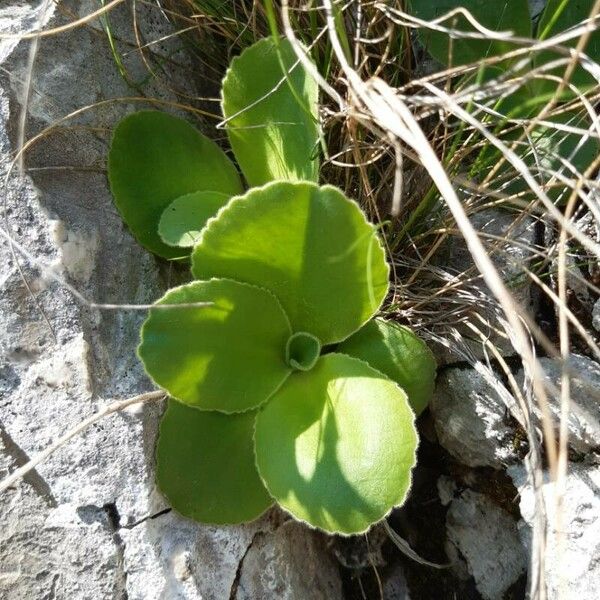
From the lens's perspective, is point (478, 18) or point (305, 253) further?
point (478, 18)

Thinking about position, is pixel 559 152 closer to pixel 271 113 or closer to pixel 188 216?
pixel 271 113

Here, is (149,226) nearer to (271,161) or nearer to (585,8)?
(271,161)

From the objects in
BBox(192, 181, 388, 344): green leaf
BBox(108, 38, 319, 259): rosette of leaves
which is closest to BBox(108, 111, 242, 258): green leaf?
BBox(108, 38, 319, 259): rosette of leaves

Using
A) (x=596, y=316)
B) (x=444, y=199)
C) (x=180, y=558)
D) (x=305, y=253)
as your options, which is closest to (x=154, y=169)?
(x=305, y=253)

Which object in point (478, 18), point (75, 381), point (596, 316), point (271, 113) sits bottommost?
point (75, 381)

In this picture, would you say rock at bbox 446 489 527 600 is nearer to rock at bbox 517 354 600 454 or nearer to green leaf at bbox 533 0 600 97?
rock at bbox 517 354 600 454

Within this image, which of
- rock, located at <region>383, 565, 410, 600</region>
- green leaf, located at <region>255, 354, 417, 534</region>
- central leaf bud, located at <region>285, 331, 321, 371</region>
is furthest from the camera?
rock, located at <region>383, 565, 410, 600</region>
